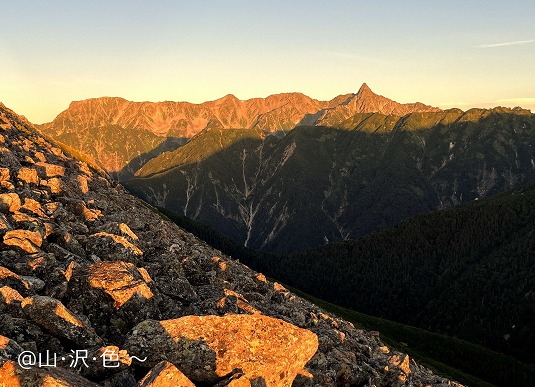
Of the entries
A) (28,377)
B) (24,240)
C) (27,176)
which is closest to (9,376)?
(28,377)

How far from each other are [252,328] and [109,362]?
23.6 feet

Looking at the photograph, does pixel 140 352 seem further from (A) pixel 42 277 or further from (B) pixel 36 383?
(A) pixel 42 277

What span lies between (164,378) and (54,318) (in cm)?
589

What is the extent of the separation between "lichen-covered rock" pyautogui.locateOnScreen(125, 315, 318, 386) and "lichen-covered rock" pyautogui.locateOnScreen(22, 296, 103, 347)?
2052mm

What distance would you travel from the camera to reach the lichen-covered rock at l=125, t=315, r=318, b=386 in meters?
18.7

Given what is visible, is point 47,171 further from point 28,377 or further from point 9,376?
point 28,377

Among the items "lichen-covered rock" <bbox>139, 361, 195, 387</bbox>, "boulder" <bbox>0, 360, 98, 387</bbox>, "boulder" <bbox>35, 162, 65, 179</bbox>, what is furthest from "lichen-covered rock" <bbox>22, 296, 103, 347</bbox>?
"boulder" <bbox>35, 162, 65, 179</bbox>

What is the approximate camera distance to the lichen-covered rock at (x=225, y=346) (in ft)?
61.3

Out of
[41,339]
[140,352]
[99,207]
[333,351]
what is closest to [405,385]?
[333,351]

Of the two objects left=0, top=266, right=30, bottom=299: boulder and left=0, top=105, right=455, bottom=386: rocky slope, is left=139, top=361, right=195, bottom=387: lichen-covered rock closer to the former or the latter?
left=0, top=105, right=455, bottom=386: rocky slope

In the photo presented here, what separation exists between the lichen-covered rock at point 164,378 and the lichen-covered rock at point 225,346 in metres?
2.59

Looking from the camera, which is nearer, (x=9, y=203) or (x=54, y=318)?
(x=54, y=318)

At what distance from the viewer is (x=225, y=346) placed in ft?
64.8

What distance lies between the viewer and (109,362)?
54.6ft
